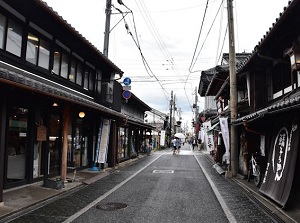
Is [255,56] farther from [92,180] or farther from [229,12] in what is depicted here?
[92,180]

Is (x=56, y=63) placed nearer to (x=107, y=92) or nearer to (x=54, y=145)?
(x=54, y=145)

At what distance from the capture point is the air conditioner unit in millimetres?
19219

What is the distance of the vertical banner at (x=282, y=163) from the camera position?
8086 mm

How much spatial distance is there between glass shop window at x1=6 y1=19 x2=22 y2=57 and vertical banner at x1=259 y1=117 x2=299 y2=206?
364 inches

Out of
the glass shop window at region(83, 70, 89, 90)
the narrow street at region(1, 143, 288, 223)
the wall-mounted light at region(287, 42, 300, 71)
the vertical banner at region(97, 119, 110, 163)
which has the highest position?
the glass shop window at region(83, 70, 89, 90)

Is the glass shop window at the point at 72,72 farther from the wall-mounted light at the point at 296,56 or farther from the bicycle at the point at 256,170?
the wall-mounted light at the point at 296,56

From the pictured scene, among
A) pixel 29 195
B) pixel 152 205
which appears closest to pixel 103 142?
pixel 29 195

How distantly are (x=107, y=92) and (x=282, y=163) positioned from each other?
501 inches

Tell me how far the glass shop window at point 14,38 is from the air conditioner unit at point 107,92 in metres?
8.65

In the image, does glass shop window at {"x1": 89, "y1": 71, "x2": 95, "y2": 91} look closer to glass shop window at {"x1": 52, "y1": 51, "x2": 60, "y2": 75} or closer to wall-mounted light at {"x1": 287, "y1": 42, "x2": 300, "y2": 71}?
glass shop window at {"x1": 52, "y1": 51, "x2": 60, "y2": 75}

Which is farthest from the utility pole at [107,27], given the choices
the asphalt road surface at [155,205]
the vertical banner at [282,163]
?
the vertical banner at [282,163]

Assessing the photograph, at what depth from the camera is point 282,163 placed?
8820 millimetres

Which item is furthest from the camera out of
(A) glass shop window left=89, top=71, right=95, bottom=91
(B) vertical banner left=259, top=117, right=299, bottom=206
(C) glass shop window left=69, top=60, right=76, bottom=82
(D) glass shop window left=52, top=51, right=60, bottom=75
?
(A) glass shop window left=89, top=71, right=95, bottom=91

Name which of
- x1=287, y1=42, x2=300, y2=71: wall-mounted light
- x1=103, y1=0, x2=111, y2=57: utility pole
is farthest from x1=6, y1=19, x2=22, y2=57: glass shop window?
Result: x1=287, y1=42, x2=300, y2=71: wall-mounted light
